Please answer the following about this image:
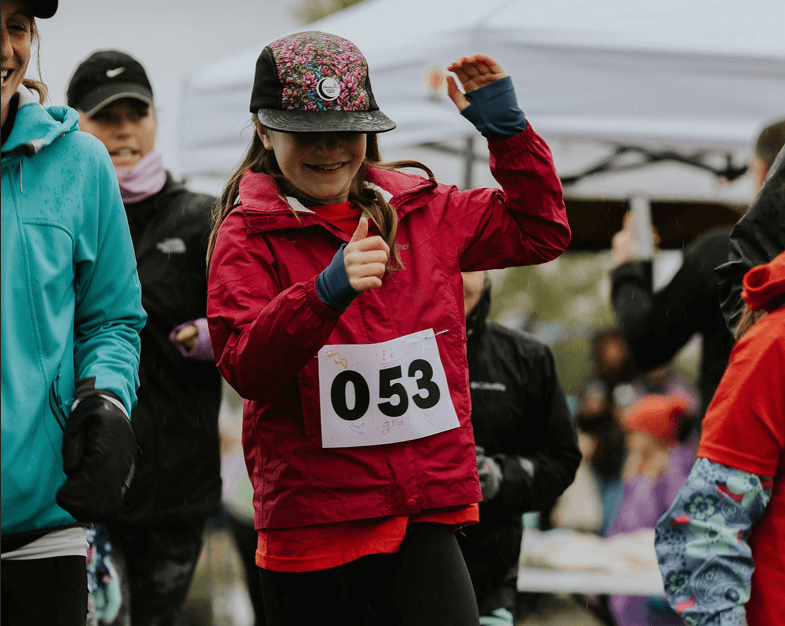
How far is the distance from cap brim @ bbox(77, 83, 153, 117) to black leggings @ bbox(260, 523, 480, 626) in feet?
5.89

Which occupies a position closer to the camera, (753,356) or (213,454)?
(753,356)

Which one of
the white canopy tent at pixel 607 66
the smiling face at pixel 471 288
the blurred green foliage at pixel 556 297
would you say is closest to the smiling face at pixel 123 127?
the smiling face at pixel 471 288

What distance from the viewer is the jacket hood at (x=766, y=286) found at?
6.75ft

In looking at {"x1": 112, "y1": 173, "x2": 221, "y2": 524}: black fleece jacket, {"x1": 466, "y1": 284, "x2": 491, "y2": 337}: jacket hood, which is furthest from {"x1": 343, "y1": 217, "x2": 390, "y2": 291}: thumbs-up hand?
{"x1": 112, "y1": 173, "x2": 221, "y2": 524}: black fleece jacket

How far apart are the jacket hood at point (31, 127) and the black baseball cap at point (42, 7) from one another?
14 cm

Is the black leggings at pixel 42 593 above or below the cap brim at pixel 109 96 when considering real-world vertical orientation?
below

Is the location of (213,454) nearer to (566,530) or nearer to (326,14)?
(566,530)

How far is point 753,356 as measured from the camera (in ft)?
6.59

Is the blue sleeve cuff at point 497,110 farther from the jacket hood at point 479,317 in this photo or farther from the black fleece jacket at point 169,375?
the black fleece jacket at point 169,375

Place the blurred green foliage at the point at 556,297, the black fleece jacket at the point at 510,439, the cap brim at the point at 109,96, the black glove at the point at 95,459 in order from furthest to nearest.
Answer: the blurred green foliage at the point at 556,297 < the cap brim at the point at 109,96 < the black fleece jacket at the point at 510,439 < the black glove at the point at 95,459

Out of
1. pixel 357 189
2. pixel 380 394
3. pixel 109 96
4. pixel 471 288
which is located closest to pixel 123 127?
pixel 109 96

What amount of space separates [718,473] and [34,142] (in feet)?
4.51

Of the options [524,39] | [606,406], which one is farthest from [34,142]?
[606,406]

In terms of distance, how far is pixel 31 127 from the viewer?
1.95 meters
